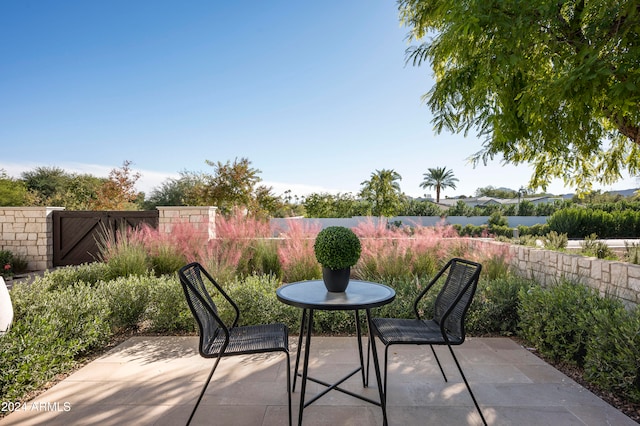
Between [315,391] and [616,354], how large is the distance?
6.38 ft

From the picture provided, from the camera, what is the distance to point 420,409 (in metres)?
1.97

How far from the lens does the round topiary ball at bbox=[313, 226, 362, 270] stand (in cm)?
206

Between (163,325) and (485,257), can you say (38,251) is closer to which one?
(163,325)

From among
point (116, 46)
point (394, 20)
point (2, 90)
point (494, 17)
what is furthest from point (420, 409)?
point (2, 90)

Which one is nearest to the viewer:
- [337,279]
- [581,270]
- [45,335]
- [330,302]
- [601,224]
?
[330,302]

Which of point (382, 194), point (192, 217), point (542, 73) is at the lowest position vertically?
point (192, 217)

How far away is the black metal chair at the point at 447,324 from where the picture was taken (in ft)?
6.27

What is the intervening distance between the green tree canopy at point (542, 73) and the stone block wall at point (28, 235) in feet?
29.4

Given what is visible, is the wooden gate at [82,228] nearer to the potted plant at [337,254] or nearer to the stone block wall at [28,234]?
the stone block wall at [28,234]

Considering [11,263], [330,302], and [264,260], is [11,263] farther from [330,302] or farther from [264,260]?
[330,302]

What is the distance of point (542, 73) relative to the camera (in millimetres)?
4094

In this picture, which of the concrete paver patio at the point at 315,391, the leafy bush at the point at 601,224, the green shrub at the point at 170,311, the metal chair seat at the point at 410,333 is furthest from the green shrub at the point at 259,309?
the leafy bush at the point at 601,224

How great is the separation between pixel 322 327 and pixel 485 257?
2.64 m

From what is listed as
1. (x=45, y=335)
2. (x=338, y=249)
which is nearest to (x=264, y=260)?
(x=45, y=335)
